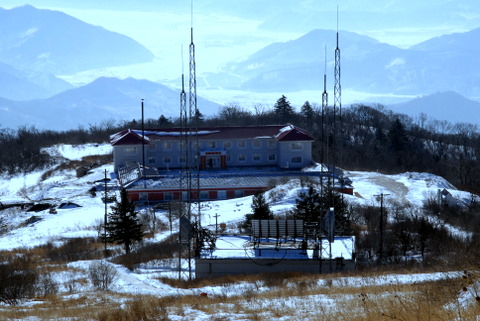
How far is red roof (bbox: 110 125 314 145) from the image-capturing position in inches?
2109

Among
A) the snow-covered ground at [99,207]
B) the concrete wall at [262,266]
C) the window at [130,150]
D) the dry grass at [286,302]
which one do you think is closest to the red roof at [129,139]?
the window at [130,150]

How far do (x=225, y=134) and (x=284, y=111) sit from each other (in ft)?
89.1

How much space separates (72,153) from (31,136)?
11.4 meters

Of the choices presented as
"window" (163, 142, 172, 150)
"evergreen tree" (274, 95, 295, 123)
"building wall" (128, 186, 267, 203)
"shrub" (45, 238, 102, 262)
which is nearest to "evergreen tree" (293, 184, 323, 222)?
"shrub" (45, 238, 102, 262)

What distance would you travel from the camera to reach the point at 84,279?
21.6 meters

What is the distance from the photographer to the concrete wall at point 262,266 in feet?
66.6

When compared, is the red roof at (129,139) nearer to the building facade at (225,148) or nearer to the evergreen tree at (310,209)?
the building facade at (225,148)

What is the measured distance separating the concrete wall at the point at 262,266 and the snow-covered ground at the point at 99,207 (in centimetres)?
168

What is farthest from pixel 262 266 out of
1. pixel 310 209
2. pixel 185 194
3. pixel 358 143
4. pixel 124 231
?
pixel 358 143

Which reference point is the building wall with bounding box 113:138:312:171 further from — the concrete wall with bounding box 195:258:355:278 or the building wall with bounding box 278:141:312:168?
the concrete wall with bounding box 195:258:355:278

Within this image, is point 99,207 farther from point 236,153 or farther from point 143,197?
point 236,153

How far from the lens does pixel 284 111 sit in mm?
81625

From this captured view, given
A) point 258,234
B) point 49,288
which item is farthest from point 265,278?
point 49,288

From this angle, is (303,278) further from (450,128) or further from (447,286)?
(450,128)
